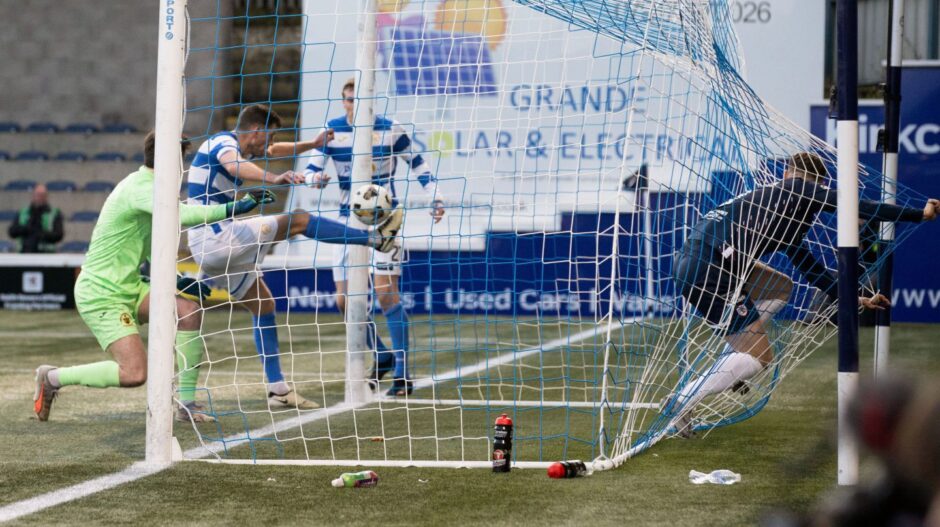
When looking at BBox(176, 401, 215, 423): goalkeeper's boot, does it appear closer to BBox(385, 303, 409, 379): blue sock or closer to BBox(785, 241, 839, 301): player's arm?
BBox(385, 303, 409, 379): blue sock

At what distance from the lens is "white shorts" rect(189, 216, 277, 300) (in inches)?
263

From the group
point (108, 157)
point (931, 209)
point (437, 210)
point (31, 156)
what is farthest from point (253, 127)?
point (31, 156)

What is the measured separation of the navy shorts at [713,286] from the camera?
6.29m

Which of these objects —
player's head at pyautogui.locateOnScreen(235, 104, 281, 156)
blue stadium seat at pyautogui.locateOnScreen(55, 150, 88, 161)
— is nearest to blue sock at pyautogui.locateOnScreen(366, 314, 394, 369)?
player's head at pyautogui.locateOnScreen(235, 104, 281, 156)

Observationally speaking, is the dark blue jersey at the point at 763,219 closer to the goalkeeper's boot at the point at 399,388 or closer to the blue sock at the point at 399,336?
the blue sock at the point at 399,336

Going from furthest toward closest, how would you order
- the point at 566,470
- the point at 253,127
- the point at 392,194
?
the point at 392,194 < the point at 253,127 < the point at 566,470

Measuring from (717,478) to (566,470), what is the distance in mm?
606

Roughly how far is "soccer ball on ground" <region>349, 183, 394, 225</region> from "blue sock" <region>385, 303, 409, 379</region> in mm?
980

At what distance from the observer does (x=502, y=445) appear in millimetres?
5227

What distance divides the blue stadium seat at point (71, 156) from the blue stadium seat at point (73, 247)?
262 cm

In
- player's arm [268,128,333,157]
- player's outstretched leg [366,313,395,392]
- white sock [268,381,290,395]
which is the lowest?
white sock [268,381,290,395]

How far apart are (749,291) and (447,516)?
2771mm

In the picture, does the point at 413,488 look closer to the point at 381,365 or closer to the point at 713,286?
the point at 713,286

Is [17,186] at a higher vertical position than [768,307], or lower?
higher
